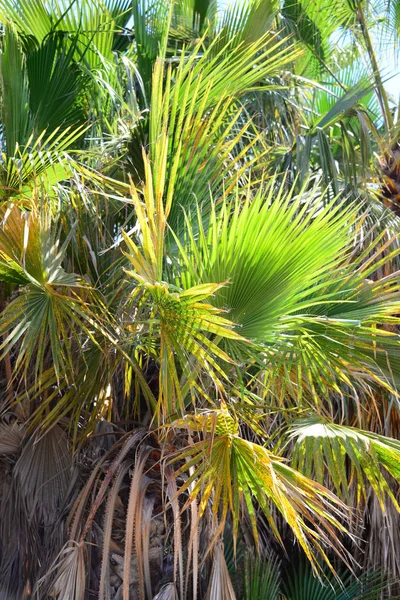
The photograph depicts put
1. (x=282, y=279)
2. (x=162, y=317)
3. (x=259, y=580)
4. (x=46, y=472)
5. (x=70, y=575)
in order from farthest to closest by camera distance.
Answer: (x=259, y=580), (x=46, y=472), (x=70, y=575), (x=282, y=279), (x=162, y=317)

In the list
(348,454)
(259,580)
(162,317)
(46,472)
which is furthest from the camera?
(259,580)

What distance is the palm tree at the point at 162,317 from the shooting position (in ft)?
8.32

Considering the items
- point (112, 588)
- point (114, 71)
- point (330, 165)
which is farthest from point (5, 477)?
point (330, 165)

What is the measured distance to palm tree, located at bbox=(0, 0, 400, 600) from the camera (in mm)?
2535

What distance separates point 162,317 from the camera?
8.02ft

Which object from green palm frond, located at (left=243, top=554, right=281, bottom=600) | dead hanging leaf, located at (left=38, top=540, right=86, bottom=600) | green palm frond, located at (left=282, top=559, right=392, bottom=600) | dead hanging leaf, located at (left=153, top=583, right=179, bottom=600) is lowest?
green palm frond, located at (left=282, top=559, right=392, bottom=600)

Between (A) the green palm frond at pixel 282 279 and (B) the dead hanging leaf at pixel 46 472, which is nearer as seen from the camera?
(A) the green palm frond at pixel 282 279

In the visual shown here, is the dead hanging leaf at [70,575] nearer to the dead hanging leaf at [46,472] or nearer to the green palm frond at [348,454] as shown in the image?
the dead hanging leaf at [46,472]

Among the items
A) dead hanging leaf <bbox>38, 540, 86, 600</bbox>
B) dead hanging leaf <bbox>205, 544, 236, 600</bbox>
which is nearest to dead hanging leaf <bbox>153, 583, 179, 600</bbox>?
dead hanging leaf <bbox>205, 544, 236, 600</bbox>

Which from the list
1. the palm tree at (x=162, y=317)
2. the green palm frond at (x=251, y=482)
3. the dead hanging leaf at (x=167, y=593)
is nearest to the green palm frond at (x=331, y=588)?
the palm tree at (x=162, y=317)

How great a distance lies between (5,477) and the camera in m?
3.68

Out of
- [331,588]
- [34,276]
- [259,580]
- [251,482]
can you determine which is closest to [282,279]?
[251,482]

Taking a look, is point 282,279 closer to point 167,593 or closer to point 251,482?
point 251,482

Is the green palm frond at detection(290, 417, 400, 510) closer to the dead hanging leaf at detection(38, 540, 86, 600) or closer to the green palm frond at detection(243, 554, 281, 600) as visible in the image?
the dead hanging leaf at detection(38, 540, 86, 600)
